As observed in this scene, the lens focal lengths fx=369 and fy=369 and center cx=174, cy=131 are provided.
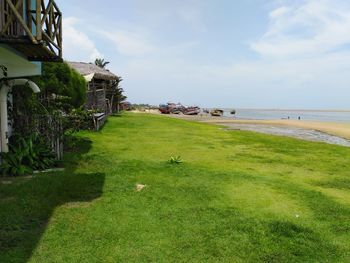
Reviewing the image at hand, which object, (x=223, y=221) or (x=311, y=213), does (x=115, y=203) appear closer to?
(x=223, y=221)

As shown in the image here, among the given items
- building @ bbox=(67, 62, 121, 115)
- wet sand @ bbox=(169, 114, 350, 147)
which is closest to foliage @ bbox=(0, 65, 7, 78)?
building @ bbox=(67, 62, 121, 115)

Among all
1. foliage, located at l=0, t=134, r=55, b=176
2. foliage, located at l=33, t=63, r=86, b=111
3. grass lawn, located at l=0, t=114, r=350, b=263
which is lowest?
grass lawn, located at l=0, t=114, r=350, b=263

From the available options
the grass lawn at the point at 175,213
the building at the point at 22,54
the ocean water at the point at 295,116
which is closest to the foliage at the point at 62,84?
the building at the point at 22,54

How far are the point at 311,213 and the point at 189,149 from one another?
760 cm

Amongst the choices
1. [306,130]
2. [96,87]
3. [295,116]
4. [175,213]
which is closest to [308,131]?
[306,130]

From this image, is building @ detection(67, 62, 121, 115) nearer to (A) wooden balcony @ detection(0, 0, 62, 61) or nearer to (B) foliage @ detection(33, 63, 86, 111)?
(B) foliage @ detection(33, 63, 86, 111)

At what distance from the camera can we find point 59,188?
752cm

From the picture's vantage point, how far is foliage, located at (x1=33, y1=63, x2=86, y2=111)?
13.4 meters

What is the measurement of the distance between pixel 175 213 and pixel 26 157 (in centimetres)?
473

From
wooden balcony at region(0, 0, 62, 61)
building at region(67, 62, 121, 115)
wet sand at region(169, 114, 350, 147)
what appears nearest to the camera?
wooden balcony at region(0, 0, 62, 61)

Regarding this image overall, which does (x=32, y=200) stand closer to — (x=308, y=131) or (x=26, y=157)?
(x=26, y=157)

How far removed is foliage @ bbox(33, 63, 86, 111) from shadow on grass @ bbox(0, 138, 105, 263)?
450cm

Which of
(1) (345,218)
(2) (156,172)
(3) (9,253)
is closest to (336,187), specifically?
(1) (345,218)

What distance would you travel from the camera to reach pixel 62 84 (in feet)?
46.8
